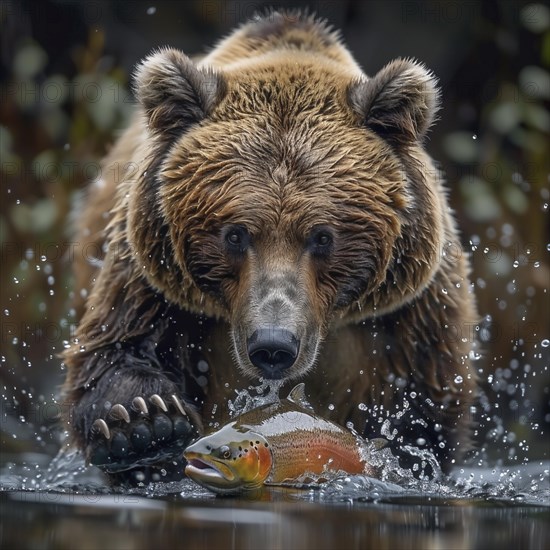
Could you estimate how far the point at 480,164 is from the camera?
9.78 meters

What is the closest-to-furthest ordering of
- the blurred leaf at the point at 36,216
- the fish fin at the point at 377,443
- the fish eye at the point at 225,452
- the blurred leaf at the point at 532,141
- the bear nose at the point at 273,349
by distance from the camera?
1. the fish eye at the point at 225,452
2. the bear nose at the point at 273,349
3. the fish fin at the point at 377,443
4. the blurred leaf at the point at 36,216
5. the blurred leaf at the point at 532,141

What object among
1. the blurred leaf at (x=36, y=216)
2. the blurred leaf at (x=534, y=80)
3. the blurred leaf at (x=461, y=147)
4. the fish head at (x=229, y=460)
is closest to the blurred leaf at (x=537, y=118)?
the blurred leaf at (x=534, y=80)

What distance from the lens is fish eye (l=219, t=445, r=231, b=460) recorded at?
4.84 meters

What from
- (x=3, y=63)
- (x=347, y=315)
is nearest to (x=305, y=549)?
(x=347, y=315)

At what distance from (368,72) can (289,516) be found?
19.3ft

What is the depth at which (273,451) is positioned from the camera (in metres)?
5.08

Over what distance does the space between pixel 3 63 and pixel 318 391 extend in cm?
511

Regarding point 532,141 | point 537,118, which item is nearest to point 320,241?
point 537,118

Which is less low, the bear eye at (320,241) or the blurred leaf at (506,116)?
the blurred leaf at (506,116)

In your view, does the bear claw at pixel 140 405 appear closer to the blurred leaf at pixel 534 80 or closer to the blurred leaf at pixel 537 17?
the blurred leaf at pixel 534 80

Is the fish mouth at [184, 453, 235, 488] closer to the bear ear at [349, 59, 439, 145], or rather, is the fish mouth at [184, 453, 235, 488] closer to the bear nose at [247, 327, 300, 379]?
the bear nose at [247, 327, 300, 379]

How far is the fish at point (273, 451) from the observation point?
487 cm

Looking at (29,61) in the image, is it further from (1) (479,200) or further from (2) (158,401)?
(2) (158,401)

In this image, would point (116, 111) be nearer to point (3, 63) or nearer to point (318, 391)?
point (3, 63)
